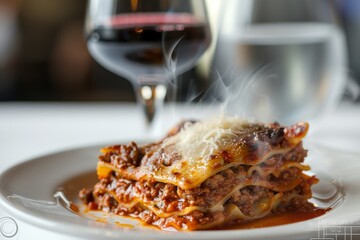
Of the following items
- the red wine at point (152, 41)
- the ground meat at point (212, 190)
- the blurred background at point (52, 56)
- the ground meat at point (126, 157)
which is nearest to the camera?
the ground meat at point (212, 190)

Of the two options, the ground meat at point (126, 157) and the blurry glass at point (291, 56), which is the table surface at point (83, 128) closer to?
the blurry glass at point (291, 56)

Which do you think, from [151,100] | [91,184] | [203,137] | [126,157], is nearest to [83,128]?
[151,100]

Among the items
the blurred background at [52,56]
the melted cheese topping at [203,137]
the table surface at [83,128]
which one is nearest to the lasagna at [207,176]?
the melted cheese topping at [203,137]

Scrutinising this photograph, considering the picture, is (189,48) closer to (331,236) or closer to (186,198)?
(186,198)

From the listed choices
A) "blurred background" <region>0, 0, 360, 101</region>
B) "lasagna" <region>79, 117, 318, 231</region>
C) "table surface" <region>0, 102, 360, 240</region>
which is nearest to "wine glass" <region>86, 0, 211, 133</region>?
"table surface" <region>0, 102, 360, 240</region>

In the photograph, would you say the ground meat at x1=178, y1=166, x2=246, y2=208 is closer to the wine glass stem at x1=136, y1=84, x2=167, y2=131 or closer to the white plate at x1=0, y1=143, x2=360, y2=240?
the white plate at x1=0, y1=143, x2=360, y2=240
